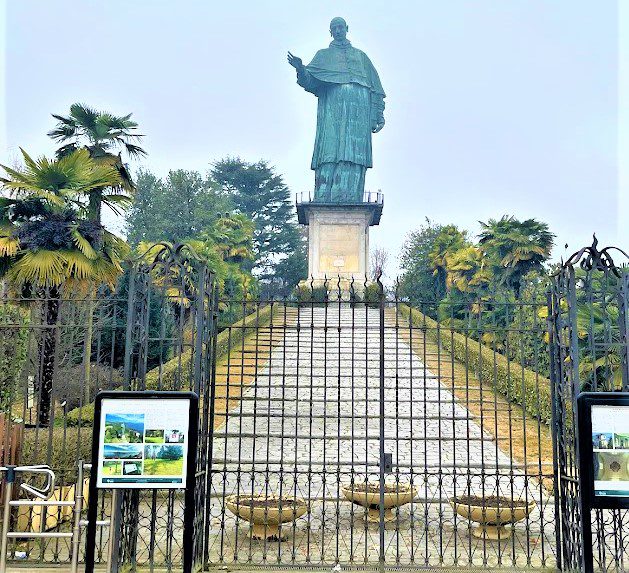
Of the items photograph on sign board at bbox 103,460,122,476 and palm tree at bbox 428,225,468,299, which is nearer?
photograph on sign board at bbox 103,460,122,476

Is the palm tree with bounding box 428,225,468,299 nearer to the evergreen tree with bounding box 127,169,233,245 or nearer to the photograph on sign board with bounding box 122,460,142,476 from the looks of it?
the evergreen tree with bounding box 127,169,233,245

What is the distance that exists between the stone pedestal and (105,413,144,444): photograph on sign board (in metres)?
24.5

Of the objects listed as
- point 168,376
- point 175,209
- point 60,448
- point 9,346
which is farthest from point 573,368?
point 175,209

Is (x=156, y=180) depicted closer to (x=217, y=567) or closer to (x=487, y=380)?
(x=487, y=380)

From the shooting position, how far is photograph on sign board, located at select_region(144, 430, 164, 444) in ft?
15.9

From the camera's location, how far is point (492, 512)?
624 cm

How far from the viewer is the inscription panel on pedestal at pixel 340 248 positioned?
29.2 meters

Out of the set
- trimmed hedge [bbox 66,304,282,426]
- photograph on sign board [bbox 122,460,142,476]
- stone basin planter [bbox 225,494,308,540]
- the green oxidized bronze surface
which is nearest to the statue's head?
the green oxidized bronze surface

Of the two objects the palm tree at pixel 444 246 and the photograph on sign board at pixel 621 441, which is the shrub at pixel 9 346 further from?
the palm tree at pixel 444 246

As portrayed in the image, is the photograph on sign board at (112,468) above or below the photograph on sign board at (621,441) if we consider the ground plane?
below

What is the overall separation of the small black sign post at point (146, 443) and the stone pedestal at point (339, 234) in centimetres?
2449

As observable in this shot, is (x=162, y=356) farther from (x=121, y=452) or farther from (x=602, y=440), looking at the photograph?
(x=602, y=440)

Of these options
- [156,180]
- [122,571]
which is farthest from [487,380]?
[156,180]

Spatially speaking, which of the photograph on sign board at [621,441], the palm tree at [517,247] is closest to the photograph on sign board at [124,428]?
the photograph on sign board at [621,441]
